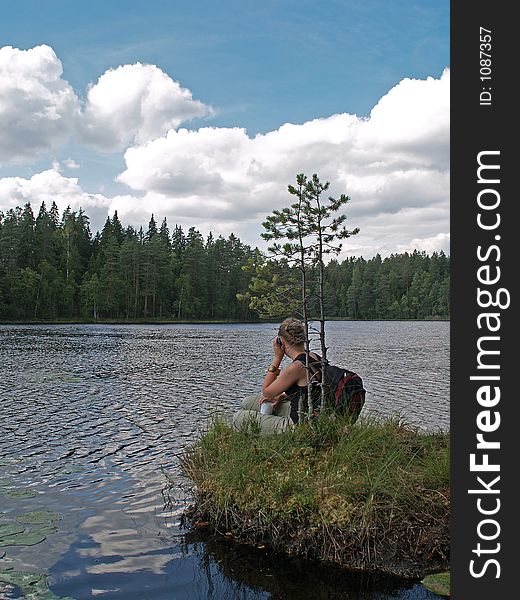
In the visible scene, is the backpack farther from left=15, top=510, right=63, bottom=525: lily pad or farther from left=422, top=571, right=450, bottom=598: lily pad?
left=15, top=510, right=63, bottom=525: lily pad

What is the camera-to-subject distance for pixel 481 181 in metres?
3.58

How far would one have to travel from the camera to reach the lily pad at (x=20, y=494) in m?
8.98

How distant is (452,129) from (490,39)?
57cm

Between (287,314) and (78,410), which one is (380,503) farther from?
(78,410)

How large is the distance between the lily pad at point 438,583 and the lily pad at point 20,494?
19.8 feet

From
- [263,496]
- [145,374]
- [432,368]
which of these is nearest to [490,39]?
[263,496]

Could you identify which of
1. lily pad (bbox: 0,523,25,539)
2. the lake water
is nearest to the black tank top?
the lake water

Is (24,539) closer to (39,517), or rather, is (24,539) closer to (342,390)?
(39,517)

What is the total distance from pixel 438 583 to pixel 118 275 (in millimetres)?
106125

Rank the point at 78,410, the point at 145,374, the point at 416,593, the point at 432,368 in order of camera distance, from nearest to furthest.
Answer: the point at 416,593 < the point at 78,410 < the point at 145,374 < the point at 432,368

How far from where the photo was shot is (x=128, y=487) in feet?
31.8

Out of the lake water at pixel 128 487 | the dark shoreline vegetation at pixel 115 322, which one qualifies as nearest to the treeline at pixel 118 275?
the dark shoreline vegetation at pixel 115 322

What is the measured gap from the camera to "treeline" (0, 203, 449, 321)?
94.2 metres

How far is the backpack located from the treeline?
273 feet
